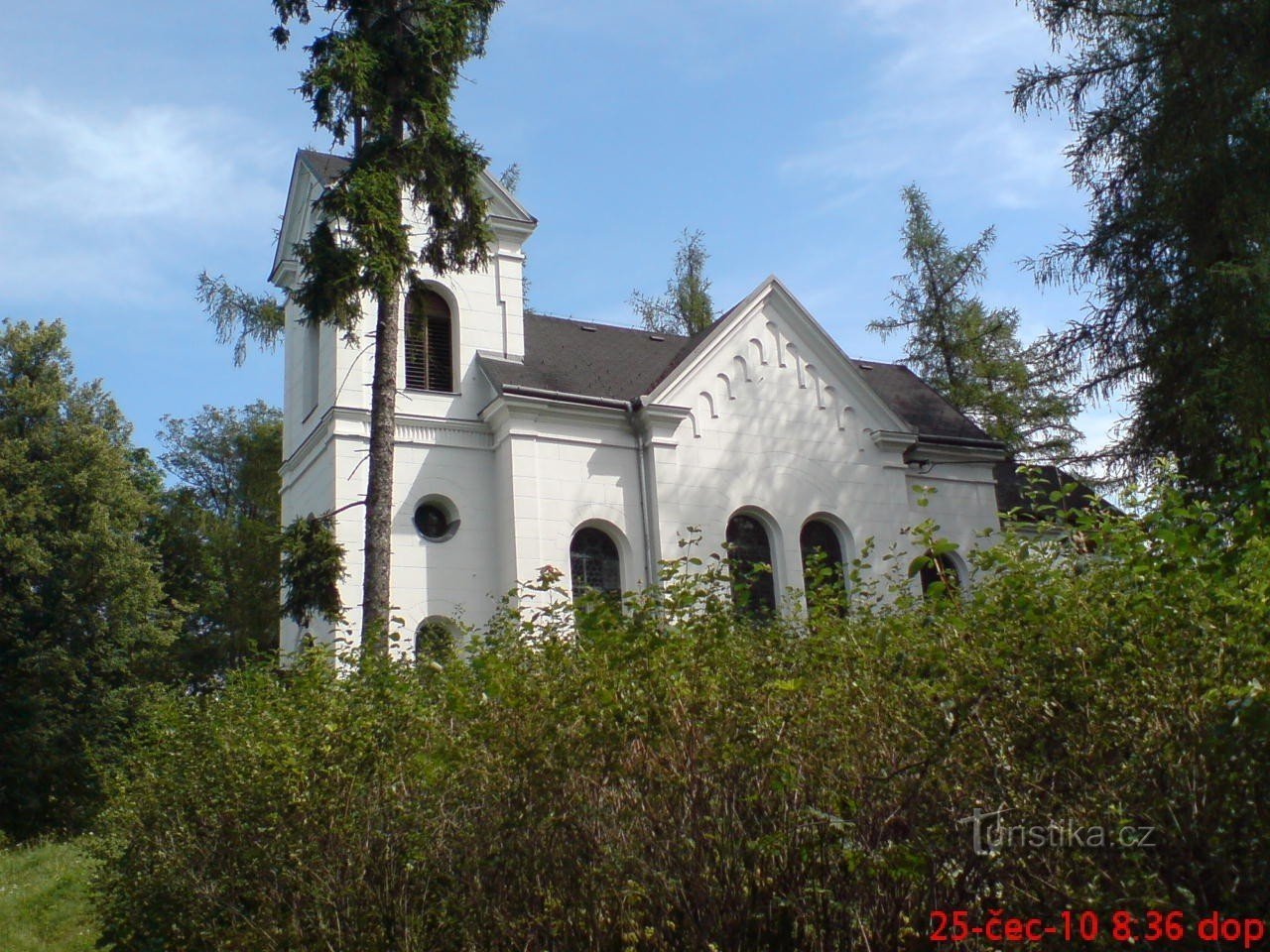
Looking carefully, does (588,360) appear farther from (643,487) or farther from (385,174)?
(385,174)

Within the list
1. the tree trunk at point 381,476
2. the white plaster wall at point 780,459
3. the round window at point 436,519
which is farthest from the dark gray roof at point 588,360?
the tree trunk at point 381,476

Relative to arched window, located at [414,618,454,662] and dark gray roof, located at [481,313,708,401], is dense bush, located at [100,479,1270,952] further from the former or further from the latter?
dark gray roof, located at [481,313,708,401]

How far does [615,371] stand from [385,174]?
8229 mm

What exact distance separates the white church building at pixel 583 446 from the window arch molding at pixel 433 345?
0.04 metres

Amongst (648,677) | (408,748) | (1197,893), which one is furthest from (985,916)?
(408,748)

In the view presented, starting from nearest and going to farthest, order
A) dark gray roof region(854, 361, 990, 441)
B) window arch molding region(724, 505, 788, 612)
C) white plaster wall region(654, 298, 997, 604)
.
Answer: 1. white plaster wall region(654, 298, 997, 604)
2. window arch molding region(724, 505, 788, 612)
3. dark gray roof region(854, 361, 990, 441)

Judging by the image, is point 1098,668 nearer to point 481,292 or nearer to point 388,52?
point 388,52

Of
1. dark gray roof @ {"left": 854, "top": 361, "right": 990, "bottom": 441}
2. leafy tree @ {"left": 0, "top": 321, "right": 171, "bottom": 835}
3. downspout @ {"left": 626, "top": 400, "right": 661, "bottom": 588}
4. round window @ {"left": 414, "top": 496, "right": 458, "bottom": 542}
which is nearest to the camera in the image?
round window @ {"left": 414, "top": 496, "right": 458, "bottom": 542}

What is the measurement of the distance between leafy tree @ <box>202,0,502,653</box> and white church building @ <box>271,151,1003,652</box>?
407cm

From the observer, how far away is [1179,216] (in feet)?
51.2

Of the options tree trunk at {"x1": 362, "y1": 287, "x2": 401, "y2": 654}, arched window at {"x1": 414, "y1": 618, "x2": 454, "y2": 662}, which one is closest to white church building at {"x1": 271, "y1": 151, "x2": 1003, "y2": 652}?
tree trunk at {"x1": 362, "y1": 287, "x2": 401, "y2": 654}

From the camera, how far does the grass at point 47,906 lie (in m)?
12.1

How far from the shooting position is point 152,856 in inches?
352

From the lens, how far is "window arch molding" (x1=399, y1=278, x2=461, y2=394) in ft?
66.9
